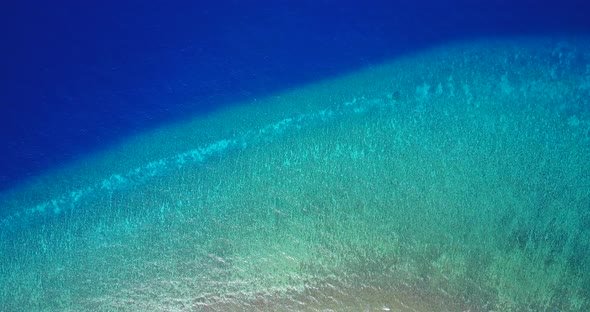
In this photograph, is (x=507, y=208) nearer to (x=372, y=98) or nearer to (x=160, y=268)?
(x=372, y=98)

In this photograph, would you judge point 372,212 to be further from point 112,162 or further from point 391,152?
point 112,162

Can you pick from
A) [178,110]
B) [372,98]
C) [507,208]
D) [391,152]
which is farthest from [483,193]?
[178,110]

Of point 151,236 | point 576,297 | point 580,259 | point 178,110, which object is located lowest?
point 576,297

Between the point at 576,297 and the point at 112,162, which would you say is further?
the point at 112,162

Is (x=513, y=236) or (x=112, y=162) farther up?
(x=112, y=162)

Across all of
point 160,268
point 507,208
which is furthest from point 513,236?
point 160,268

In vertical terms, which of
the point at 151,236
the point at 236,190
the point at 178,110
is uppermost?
the point at 178,110
